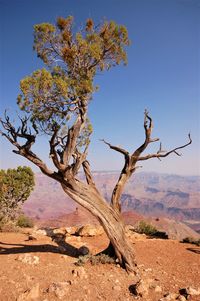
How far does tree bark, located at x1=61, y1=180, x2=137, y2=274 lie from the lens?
388 inches

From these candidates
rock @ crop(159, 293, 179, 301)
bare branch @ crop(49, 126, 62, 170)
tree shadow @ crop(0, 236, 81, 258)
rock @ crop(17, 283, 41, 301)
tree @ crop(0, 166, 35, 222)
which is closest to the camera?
rock @ crop(17, 283, 41, 301)

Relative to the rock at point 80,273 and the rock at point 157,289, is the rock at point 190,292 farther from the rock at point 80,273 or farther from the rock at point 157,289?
the rock at point 80,273

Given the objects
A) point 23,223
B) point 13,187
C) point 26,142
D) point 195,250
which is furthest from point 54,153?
point 13,187

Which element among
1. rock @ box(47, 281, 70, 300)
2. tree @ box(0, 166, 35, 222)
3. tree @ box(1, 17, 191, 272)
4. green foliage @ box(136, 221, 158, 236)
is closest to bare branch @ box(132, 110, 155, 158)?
tree @ box(1, 17, 191, 272)

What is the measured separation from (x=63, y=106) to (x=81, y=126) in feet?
3.15

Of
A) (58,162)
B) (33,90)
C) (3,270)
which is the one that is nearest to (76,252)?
(3,270)

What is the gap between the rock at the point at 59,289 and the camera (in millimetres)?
7761

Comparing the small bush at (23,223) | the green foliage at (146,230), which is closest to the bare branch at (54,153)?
the green foliage at (146,230)

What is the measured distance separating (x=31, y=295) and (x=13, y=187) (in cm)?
1610

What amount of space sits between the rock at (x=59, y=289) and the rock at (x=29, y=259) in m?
2.18

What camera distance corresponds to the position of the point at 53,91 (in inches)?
379

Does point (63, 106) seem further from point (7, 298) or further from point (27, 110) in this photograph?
point (7, 298)

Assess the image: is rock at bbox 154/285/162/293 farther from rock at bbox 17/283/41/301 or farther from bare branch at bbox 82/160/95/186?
bare branch at bbox 82/160/95/186

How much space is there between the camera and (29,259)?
10.4 m
